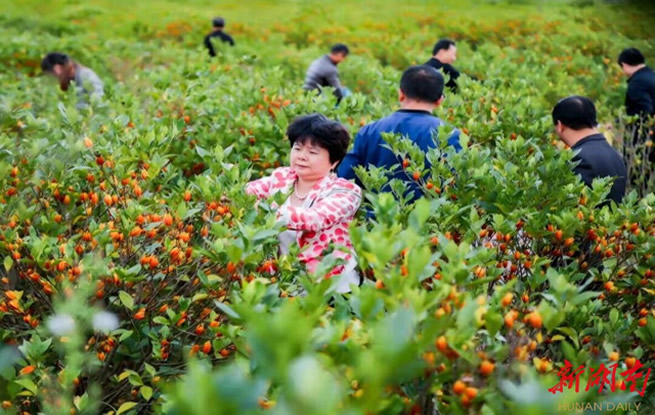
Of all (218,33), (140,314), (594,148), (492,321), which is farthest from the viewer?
(218,33)

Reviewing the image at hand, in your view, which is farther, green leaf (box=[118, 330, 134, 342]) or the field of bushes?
green leaf (box=[118, 330, 134, 342])

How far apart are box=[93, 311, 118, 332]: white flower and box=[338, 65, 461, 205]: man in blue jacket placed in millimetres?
1806

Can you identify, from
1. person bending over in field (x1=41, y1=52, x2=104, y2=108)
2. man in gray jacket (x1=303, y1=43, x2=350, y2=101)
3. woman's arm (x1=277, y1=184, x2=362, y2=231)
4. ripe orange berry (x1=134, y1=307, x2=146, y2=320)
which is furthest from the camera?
man in gray jacket (x1=303, y1=43, x2=350, y2=101)

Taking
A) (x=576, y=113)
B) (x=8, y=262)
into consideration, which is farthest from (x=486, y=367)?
(x=576, y=113)

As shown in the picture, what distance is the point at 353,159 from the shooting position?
4086mm

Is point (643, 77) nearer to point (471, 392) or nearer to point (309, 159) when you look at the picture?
point (309, 159)

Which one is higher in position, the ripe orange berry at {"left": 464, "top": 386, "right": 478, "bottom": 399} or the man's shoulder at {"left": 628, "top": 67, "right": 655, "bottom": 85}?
the ripe orange berry at {"left": 464, "top": 386, "right": 478, "bottom": 399}

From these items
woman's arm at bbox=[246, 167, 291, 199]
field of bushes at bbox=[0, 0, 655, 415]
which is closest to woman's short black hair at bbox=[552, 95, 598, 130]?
field of bushes at bbox=[0, 0, 655, 415]

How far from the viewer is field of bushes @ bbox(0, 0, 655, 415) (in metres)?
1.55

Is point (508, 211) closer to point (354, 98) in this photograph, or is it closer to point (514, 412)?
point (514, 412)

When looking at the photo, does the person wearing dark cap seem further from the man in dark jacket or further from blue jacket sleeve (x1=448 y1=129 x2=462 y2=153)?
blue jacket sleeve (x1=448 y1=129 x2=462 y2=153)

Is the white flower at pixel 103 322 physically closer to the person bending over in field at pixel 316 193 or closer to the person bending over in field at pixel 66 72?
the person bending over in field at pixel 316 193

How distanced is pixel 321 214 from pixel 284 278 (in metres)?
0.63

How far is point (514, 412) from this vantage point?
1543 millimetres
